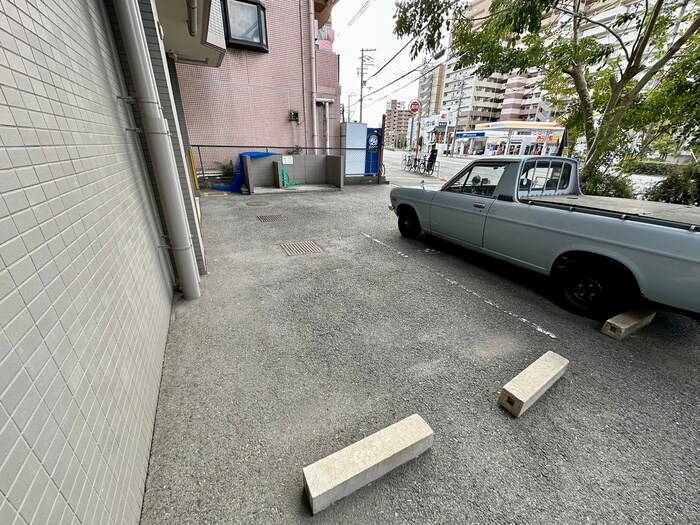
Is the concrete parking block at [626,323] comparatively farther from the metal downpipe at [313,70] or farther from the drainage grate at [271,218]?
the metal downpipe at [313,70]

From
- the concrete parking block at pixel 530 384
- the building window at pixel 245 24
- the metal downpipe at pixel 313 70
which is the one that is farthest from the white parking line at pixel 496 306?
the building window at pixel 245 24

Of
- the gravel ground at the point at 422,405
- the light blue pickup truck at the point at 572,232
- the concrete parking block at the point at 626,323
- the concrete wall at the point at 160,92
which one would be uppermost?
the concrete wall at the point at 160,92

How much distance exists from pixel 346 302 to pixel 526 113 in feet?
206

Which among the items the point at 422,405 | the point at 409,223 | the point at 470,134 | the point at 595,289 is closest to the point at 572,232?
the point at 595,289

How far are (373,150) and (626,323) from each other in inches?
443

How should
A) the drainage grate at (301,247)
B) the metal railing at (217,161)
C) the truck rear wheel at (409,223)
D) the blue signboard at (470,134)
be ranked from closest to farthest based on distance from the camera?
1. the drainage grate at (301,247)
2. the truck rear wheel at (409,223)
3. the metal railing at (217,161)
4. the blue signboard at (470,134)

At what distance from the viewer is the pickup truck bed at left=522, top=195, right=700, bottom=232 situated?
255cm

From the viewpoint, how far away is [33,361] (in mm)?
→ 937

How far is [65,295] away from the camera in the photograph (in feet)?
3.91

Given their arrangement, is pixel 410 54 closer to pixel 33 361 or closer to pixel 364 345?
pixel 364 345

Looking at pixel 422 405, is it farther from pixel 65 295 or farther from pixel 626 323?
pixel 626 323

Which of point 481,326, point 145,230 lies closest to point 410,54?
point 481,326

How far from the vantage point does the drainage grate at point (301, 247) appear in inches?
197

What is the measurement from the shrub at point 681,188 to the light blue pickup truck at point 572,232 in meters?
3.95
